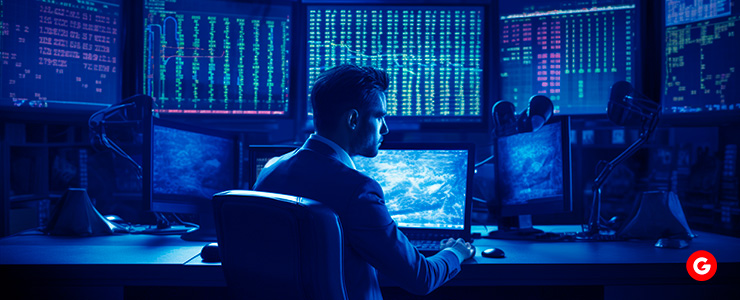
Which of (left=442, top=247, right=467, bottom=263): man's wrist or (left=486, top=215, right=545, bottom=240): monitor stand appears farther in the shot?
(left=486, top=215, right=545, bottom=240): monitor stand

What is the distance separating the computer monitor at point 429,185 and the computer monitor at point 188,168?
55cm

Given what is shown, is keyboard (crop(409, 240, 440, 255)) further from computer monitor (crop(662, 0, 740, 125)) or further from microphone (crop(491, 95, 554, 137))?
computer monitor (crop(662, 0, 740, 125))

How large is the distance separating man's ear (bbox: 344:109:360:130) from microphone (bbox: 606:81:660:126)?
1178 mm

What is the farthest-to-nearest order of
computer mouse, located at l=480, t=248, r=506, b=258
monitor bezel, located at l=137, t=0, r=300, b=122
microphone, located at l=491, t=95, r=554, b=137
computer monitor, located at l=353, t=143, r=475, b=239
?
A: 1. monitor bezel, located at l=137, t=0, r=300, b=122
2. microphone, located at l=491, t=95, r=554, b=137
3. computer monitor, located at l=353, t=143, r=475, b=239
4. computer mouse, located at l=480, t=248, r=506, b=258

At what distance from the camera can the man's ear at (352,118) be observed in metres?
1.07

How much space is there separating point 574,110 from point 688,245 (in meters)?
0.70

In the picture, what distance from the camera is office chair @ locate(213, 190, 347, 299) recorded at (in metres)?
0.85

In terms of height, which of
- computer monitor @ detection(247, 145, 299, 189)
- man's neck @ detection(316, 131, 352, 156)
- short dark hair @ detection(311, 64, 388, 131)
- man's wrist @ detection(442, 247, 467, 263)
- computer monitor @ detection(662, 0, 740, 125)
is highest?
computer monitor @ detection(662, 0, 740, 125)

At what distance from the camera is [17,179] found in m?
2.29

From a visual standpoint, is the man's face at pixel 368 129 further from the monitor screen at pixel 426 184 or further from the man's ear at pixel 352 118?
the monitor screen at pixel 426 184

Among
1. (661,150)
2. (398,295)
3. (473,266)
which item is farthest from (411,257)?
(661,150)

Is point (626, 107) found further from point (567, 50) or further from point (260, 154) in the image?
point (260, 154)

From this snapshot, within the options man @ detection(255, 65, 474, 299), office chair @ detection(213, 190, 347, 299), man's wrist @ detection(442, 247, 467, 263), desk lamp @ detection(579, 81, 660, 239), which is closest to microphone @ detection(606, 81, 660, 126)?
desk lamp @ detection(579, 81, 660, 239)

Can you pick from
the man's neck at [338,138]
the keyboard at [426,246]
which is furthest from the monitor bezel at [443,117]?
the man's neck at [338,138]
